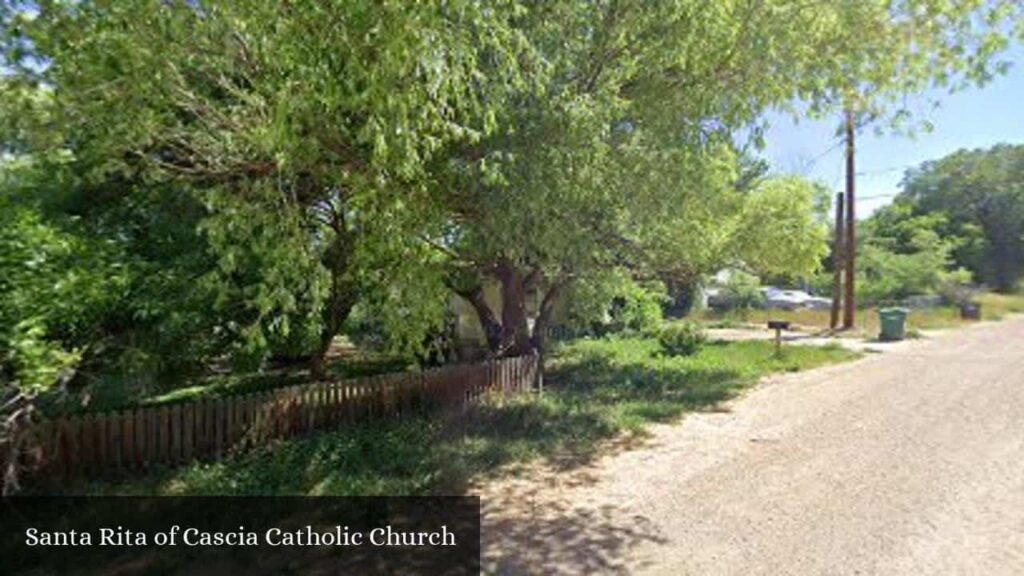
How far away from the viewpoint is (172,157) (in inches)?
269

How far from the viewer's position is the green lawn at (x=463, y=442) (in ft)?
19.1

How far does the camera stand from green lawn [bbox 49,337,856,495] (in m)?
5.83

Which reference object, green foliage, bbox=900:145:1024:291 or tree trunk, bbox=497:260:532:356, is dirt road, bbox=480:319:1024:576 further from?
green foliage, bbox=900:145:1024:291

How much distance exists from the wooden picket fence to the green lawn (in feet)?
0.78

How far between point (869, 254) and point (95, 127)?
41.9m

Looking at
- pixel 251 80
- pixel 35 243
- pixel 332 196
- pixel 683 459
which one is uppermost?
pixel 251 80

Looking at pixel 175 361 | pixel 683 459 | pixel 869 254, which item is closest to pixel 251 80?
pixel 175 361

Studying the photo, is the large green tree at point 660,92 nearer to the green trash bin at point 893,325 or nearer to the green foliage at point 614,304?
the green foliage at point 614,304

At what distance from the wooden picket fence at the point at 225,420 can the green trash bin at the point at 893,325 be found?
566 inches

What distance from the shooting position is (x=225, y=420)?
22.1 feet

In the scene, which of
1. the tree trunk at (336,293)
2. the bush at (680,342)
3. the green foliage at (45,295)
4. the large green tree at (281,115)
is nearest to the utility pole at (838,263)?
the bush at (680,342)

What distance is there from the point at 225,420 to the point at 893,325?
17886 millimetres

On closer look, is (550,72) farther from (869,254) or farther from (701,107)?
(869,254)

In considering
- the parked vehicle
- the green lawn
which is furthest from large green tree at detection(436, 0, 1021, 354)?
the parked vehicle
